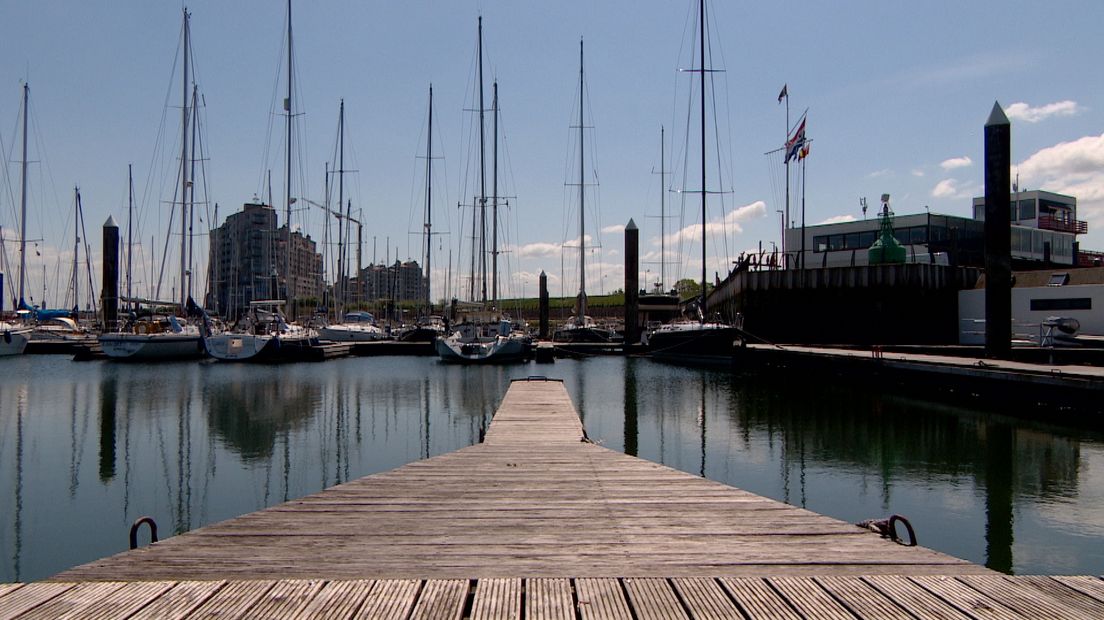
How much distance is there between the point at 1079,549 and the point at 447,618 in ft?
30.3

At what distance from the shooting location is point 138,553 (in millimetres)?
5270

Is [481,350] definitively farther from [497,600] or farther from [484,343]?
[497,600]

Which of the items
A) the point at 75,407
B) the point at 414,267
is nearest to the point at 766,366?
the point at 75,407

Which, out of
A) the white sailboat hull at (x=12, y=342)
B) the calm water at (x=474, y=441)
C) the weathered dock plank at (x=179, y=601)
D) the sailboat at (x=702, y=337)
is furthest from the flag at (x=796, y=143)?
the white sailboat hull at (x=12, y=342)

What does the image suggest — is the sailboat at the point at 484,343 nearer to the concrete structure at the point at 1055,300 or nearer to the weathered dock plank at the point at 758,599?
the concrete structure at the point at 1055,300

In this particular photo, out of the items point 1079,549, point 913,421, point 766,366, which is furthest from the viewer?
point 766,366

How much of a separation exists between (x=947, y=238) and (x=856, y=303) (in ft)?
60.3

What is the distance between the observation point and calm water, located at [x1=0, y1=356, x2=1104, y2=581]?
10.3 metres

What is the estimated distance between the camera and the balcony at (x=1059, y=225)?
60156 millimetres

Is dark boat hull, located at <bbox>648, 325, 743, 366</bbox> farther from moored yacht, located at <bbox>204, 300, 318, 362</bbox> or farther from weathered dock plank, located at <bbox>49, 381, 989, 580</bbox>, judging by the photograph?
weathered dock plank, located at <bbox>49, 381, 989, 580</bbox>

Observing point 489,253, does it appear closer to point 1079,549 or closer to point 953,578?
point 1079,549

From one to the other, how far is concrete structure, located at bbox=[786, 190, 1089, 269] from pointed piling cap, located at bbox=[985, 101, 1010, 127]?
23.2 meters

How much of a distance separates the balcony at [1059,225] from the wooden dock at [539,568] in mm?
66952

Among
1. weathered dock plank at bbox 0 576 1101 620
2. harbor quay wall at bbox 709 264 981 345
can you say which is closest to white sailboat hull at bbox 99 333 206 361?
harbor quay wall at bbox 709 264 981 345
